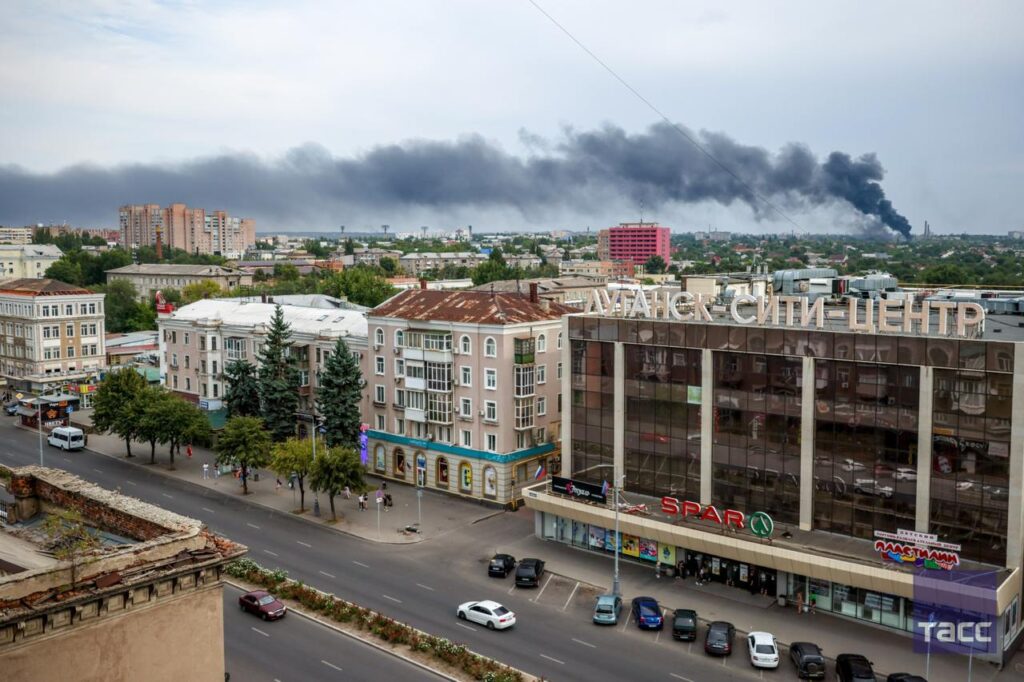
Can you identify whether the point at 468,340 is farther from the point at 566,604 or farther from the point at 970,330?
the point at 970,330

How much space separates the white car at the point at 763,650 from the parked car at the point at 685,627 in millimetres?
2866

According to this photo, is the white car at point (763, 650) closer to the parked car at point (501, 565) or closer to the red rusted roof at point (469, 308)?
the parked car at point (501, 565)

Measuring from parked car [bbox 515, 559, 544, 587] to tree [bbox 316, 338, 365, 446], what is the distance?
24.1m

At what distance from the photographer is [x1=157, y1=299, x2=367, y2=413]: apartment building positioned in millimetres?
83500

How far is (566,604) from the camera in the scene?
50.4 metres

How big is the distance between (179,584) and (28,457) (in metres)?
70.9

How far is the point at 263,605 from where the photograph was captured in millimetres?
47656

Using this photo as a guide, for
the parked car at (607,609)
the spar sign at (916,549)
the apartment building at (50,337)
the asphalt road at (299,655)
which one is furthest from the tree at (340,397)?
the apartment building at (50,337)

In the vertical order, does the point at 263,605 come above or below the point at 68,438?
below

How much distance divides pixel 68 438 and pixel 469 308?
4379 centimetres

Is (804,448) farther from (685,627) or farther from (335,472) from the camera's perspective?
(335,472)

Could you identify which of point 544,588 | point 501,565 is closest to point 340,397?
point 501,565

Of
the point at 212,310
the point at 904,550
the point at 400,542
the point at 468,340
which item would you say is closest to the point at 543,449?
the point at 468,340

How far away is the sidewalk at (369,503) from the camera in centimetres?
6328
